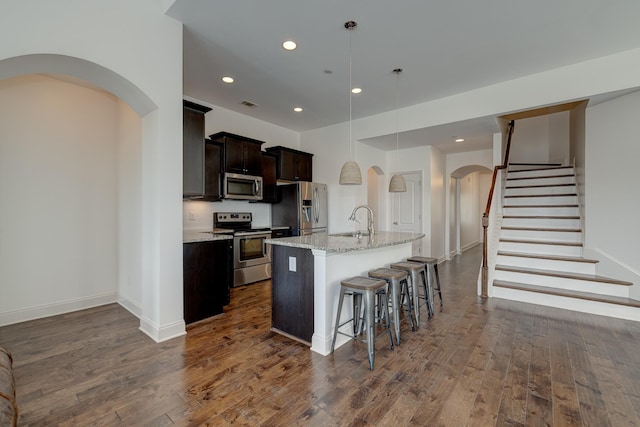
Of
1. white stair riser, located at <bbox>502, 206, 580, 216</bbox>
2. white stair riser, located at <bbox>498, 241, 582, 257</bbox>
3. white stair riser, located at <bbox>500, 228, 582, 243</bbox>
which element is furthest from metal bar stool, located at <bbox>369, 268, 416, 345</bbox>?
white stair riser, located at <bbox>502, 206, 580, 216</bbox>

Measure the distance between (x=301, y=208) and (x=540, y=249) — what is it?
4119 mm

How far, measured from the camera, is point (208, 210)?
486cm

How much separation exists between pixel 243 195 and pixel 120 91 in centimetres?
247

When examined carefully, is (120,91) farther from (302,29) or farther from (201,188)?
(302,29)

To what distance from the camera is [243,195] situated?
16.1 ft

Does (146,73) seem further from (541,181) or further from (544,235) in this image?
(541,181)

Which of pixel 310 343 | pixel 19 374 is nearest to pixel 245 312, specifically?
pixel 310 343

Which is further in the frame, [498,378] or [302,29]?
[302,29]

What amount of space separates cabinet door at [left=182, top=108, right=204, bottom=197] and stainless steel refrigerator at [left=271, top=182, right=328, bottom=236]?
2179mm

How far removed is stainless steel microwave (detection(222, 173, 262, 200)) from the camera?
465 centimetres

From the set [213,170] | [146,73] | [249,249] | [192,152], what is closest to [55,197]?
[192,152]

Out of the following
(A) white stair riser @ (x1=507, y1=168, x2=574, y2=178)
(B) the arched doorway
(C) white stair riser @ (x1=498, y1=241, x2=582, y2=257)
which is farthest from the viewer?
(A) white stair riser @ (x1=507, y1=168, x2=574, y2=178)

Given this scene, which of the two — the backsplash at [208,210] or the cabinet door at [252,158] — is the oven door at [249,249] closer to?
the backsplash at [208,210]

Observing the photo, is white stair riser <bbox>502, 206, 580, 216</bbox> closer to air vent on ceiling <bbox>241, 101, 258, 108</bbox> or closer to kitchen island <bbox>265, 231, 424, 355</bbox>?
kitchen island <bbox>265, 231, 424, 355</bbox>
